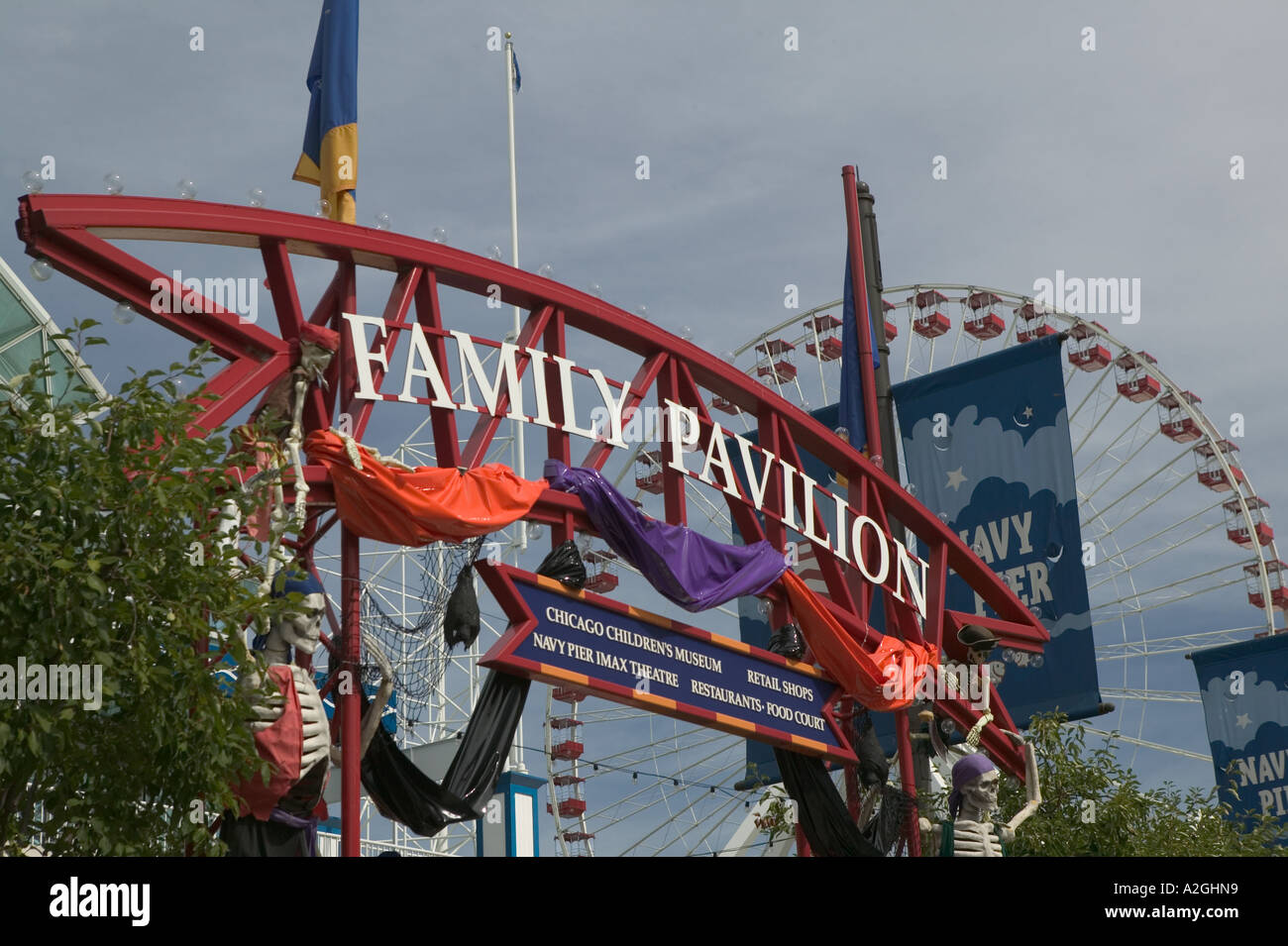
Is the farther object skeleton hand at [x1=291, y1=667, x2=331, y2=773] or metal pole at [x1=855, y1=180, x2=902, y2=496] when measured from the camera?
metal pole at [x1=855, y1=180, x2=902, y2=496]

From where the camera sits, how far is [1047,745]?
2370 cm

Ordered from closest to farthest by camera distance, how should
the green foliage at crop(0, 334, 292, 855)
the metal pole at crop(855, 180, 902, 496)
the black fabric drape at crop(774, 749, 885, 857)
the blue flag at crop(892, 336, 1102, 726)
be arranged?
the green foliage at crop(0, 334, 292, 855) → the black fabric drape at crop(774, 749, 885, 857) → the metal pole at crop(855, 180, 902, 496) → the blue flag at crop(892, 336, 1102, 726)

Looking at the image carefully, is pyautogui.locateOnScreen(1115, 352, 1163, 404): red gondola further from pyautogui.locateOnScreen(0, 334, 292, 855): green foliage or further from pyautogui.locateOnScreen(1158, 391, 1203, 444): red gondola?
pyautogui.locateOnScreen(0, 334, 292, 855): green foliage

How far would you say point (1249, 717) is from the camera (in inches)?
1406

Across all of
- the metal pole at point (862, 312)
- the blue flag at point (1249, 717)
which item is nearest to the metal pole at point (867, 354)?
the metal pole at point (862, 312)

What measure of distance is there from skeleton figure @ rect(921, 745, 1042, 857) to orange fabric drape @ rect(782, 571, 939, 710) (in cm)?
336

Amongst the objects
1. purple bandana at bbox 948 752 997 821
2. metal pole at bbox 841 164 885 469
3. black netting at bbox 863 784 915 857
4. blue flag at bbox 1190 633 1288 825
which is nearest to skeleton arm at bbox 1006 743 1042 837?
purple bandana at bbox 948 752 997 821

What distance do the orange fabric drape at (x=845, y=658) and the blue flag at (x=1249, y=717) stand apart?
15472 mm

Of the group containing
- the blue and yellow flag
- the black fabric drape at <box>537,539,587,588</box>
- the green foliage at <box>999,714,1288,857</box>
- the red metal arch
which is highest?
the blue and yellow flag

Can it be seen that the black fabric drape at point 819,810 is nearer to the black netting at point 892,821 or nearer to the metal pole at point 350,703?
the black netting at point 892,821

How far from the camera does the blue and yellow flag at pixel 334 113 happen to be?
63.7 ft

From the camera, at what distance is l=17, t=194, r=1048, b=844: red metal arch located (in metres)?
16.3
